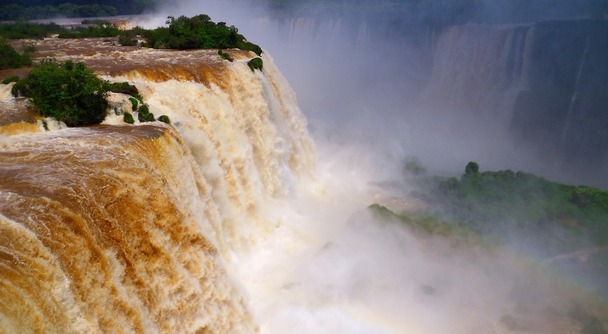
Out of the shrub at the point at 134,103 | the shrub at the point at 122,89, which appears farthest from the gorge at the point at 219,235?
the shrub at the point at 122,89

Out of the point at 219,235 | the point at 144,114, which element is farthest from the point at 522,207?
the point at 144,114

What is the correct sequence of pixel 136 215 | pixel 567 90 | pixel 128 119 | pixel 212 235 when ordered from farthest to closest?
pixel 567 90, pixel 128 119, pixel 212 235, pixel 136 215

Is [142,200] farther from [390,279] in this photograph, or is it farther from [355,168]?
[355,168]

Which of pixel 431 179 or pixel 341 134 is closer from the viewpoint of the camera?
pixel 431 179

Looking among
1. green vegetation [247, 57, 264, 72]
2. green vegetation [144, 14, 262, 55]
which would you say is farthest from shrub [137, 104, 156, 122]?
green vegetation [144, 14, 262, 55]

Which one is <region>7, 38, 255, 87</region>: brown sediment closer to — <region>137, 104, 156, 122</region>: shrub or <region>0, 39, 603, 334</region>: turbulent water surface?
<region>0, 39, 603, 334</region>: turbulent water surface

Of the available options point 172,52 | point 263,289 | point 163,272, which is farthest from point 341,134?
point 163,272

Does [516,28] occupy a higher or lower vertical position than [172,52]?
lower

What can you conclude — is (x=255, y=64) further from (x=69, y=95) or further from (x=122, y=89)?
(x=69, y=95)

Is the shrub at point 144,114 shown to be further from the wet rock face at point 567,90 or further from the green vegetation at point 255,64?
the wet rock face at point 567,90
